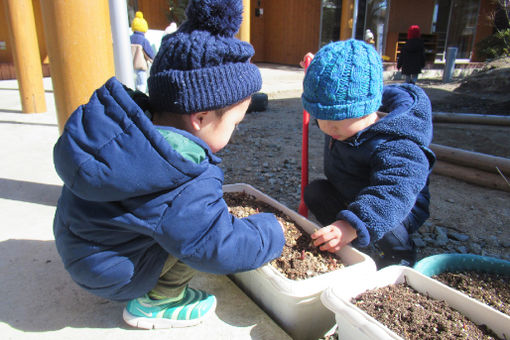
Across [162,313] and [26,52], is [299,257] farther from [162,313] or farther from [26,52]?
[26,52]

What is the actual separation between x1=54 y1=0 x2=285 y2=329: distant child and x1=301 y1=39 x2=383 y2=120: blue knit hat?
29 cm

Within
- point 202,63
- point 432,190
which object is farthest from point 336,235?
point 432,190

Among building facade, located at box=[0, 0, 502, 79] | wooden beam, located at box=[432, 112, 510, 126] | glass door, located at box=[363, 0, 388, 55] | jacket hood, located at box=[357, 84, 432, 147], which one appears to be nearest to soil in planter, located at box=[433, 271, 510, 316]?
jacket hood, located at box=[357, 84, 432, 147]

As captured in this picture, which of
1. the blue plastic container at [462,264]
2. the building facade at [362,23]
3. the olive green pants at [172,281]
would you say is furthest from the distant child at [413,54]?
the olive green pants at [172,281]

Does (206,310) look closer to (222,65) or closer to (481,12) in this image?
(222,65)

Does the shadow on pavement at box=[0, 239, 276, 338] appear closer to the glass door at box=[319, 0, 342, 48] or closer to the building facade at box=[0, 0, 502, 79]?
the building facade at box=[0, 0, 502, 79]

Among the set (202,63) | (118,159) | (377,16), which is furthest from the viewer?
(377,16)

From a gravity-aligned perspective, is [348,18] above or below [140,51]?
above

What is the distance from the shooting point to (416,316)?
1.20 m

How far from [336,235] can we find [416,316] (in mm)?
375

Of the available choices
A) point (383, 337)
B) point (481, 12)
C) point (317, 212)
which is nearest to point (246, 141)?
point (317, 212)

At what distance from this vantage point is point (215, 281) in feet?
5.26

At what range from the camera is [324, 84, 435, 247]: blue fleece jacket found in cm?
142

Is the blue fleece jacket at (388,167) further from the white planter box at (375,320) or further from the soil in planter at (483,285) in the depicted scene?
the soil in planter at (483,285)
